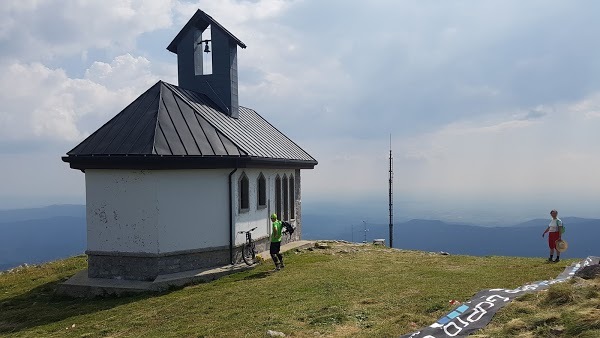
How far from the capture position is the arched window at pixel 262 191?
63.2 feet

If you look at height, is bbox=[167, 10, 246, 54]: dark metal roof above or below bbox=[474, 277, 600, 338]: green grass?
above

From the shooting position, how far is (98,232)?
53.6 feet

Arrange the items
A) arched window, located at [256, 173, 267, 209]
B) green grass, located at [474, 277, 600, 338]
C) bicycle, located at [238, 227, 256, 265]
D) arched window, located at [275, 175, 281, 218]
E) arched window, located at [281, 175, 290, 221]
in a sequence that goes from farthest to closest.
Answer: arched window, located at [281, 175, 290, 221], arched window, located at [275, 175, 281, 218], arched window, located at [256, 173, 267, 209], bicycle, located at [238, 227, 256, 265], green grass, located at [474, 277, 600, 338]

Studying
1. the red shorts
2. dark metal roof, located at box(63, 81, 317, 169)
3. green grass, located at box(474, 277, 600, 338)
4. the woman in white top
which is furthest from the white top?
dark metal roof, located at box(63, 81, 317, 169)

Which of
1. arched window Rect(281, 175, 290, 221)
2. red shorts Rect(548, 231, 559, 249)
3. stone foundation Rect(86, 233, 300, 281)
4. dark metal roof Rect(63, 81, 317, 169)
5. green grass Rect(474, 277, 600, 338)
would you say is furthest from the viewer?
arched window Rect(281, 175, 290, 221)

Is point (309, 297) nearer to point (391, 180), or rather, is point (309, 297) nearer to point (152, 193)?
point (152, 193)

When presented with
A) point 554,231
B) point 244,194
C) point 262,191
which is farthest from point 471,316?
point 262,191

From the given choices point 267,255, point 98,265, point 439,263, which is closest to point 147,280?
point 98,265

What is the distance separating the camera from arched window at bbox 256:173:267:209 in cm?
1925

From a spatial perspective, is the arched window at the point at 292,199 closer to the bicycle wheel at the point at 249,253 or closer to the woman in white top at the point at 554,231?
the bicycle wheel at the point at 249,253

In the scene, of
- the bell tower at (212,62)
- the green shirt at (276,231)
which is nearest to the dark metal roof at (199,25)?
the bell tower at (212,62)

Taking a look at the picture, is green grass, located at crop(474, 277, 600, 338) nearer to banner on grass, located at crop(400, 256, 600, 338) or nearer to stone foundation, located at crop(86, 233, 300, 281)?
banner on grass, located at crop(400, 256, 600, 338)

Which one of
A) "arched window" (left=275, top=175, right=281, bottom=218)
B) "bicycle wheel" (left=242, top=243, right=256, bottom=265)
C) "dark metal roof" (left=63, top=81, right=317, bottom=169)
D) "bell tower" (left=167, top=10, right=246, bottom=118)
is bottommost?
"bicycle wheel" (left=242, top=243, right=256, bottom=265)

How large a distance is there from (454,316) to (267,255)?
11.2 meters
